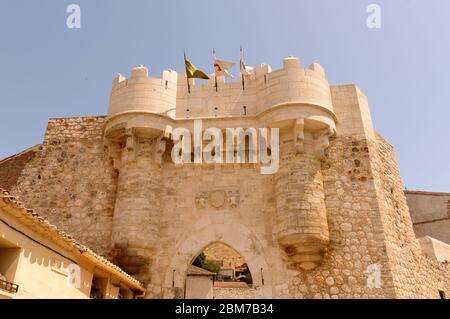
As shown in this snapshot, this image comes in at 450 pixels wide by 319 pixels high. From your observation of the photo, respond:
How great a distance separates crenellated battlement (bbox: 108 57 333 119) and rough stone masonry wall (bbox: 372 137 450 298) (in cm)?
222

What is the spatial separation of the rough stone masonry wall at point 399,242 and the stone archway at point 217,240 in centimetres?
273

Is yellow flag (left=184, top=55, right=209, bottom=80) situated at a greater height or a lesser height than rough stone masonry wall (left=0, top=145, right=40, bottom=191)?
greater

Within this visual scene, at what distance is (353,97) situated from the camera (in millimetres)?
10492

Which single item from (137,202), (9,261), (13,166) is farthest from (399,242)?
(13,166)

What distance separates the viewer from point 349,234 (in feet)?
29.3

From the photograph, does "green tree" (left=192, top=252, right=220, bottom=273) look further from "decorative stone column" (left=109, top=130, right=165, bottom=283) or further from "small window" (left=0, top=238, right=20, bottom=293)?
"small window" (left=0, top=238, right=20, bottom=293)

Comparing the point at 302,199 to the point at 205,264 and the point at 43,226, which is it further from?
the point at 205,264

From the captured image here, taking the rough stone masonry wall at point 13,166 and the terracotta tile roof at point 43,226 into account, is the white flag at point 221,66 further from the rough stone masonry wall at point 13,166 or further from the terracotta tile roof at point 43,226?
the terracotta tile roof at point 43,226

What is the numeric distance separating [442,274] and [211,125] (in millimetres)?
8239

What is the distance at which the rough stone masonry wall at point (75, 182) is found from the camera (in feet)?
32.9

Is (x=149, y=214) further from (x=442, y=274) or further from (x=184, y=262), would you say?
(x=442, y=274)

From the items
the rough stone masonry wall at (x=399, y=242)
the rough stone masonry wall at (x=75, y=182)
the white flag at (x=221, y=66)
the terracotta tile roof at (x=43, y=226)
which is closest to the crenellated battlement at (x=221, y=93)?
the white flag at (x=221, y=66)


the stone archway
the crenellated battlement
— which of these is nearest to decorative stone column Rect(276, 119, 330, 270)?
the stone archway

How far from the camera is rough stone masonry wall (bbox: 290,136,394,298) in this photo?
8.48m
